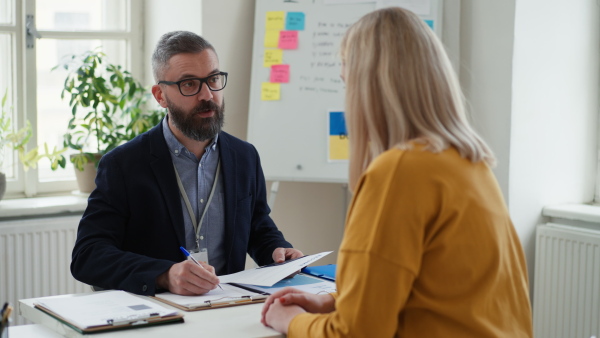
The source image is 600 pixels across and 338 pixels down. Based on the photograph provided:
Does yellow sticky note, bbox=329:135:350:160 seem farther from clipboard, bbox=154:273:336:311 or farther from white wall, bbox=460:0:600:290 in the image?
clipboard, bbox=154:273:336:311

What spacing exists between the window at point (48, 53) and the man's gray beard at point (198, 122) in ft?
5.22

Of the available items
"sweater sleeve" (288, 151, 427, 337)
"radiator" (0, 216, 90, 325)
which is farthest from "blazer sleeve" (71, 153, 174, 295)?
"radiator" (0, 216, 90, 325)

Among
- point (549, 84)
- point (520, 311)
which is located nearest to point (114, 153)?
point (520, 311)

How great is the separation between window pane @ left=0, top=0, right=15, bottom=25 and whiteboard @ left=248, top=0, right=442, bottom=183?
1315mm

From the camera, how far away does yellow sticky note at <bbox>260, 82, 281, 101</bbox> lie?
11.4 ft

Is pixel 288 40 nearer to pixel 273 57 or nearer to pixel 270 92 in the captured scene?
pixel 273 57

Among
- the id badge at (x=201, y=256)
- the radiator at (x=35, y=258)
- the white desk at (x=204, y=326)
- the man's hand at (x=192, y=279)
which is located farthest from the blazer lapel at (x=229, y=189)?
the radiator at (x=35, y=258)

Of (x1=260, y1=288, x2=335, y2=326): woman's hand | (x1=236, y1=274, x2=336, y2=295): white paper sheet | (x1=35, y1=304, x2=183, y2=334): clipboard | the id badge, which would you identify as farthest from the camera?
the id badge

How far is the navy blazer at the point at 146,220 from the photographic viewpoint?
6.63 feet

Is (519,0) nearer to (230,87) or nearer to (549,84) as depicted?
(549,84)

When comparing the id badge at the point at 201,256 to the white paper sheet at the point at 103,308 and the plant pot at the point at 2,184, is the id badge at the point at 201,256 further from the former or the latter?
the plant pot at the point at 2,184

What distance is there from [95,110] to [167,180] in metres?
1.51

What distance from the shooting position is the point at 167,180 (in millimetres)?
2246

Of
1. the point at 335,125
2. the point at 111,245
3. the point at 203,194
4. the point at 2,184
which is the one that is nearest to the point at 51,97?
the point at 2,184
